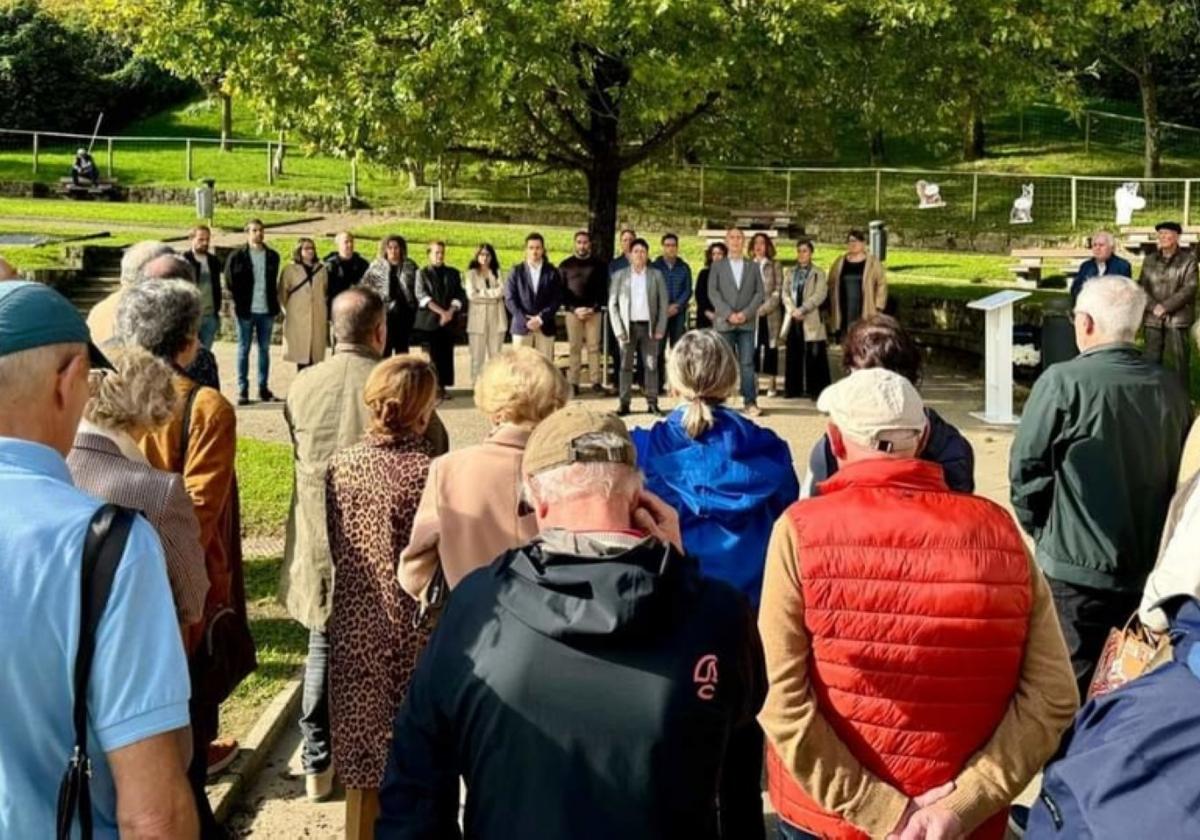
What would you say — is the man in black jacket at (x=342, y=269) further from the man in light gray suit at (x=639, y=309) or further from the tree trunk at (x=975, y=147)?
the tree trunk at (x=975, y=147)

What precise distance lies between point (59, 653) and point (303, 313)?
12.4 metres

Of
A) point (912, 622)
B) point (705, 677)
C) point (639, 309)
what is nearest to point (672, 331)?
point (639, 309)

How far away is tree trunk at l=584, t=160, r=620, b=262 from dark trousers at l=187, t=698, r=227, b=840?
13081 mm

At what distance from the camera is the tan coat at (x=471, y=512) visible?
13.7ft

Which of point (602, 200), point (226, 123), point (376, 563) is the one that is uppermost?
point (226, 123)

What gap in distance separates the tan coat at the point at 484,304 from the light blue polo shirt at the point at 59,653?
41.6 ft

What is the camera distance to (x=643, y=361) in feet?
47.3

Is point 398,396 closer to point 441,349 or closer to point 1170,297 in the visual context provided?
point 441,349

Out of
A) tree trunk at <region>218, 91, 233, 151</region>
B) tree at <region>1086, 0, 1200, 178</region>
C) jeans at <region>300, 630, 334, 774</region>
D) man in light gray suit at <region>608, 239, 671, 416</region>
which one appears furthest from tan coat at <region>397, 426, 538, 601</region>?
tree trunk at <region>218, 91, 233, 151</region>

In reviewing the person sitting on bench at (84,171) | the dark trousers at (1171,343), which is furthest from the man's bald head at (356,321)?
the person sitting on bench at (84,171)

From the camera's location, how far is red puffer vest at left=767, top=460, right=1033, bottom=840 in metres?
3.26

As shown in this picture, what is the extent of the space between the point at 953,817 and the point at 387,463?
216 cm

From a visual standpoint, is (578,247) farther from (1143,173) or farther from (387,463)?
(1143,173)

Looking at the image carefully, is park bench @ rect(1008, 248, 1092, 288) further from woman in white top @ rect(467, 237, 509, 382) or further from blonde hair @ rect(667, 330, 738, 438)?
blonde hair @ rect(667, 330, 738, 438)
